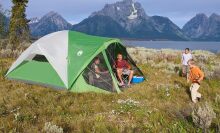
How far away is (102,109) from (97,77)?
2870 mm

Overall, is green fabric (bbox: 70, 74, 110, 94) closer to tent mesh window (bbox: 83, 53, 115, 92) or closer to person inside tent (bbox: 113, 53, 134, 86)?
tent mesh window (bbox: 83, 53, 115, 92)

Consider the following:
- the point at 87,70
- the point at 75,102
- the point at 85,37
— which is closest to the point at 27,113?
the point at 75,102

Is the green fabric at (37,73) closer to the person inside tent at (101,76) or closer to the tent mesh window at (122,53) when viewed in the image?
the person inside tent at (101,76)

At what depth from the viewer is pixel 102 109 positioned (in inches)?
436

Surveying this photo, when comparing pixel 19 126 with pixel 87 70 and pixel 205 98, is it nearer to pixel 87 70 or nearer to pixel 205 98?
pixel 87 70

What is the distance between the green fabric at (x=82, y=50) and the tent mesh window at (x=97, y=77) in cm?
27

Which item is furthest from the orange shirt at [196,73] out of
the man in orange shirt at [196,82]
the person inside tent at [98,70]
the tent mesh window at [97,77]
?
the person inside tent at [98,70]

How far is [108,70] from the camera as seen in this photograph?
14180 millimetres

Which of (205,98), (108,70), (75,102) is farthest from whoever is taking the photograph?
(108,70)

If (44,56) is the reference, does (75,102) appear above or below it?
below

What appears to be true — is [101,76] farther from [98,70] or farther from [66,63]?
[66,63]

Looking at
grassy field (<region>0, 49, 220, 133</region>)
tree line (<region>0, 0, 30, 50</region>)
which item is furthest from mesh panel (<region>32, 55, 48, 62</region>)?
tree line (<region>0, 0, 30, 50</region>)

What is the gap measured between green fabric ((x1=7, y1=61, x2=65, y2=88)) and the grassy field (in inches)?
14.5

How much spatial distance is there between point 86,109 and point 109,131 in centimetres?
246
